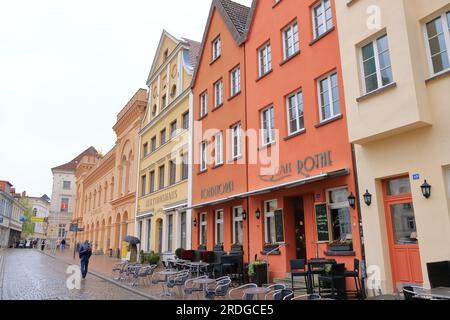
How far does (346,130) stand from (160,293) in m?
7.56

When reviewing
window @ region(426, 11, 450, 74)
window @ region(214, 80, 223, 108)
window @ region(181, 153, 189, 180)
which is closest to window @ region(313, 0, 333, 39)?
window @ region(426, 11, 450, 74)

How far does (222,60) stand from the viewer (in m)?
19.4

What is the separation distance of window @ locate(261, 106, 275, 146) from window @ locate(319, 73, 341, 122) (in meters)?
2.67

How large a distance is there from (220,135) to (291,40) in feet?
19.8

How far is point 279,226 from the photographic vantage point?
1383 cm

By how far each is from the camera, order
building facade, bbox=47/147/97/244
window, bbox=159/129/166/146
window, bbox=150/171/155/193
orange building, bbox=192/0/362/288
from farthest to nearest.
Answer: building facade, bbox=47/147/97/244, window, bbox=150/171/155/193, window, bbox=159/129/166/146, orange building, bbox=192/0/362/288

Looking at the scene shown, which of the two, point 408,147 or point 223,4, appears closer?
point 408,147

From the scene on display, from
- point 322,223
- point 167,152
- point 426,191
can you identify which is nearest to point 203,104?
point 167,152

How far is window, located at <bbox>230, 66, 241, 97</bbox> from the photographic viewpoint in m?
17.9

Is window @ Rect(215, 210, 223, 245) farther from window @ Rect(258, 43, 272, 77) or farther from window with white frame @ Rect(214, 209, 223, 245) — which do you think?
window @ Rect(258, 43, 272, 77)

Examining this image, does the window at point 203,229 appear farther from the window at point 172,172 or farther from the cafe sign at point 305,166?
the cafe sign at point 305,166

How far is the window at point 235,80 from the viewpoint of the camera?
17922mm

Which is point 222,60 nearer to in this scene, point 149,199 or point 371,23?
point 371,23
